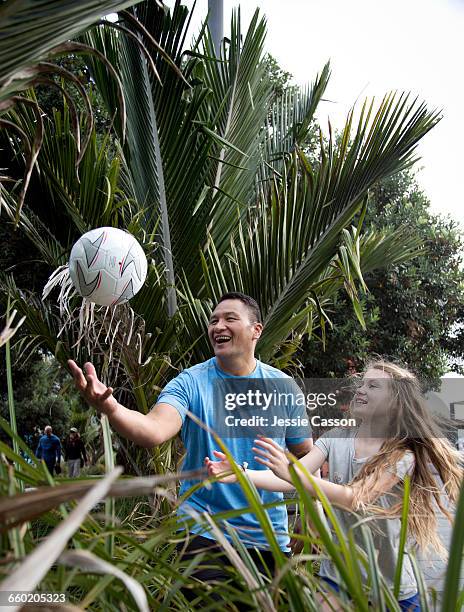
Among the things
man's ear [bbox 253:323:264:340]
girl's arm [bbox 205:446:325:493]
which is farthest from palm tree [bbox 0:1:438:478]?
girl's arm [bbox 205:446:325:493]

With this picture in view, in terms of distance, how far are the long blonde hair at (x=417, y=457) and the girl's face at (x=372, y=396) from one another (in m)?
0.02

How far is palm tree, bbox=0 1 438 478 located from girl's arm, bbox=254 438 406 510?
2134 mm

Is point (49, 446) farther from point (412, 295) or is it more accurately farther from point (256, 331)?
point (256, 331)

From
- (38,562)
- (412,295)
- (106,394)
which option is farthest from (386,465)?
(412,295)

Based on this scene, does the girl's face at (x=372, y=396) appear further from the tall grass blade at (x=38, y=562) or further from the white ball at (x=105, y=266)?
the tall grass blade at (x=38, y=562)

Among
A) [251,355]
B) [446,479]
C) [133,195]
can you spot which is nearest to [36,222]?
[133,195]

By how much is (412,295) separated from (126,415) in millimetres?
11333

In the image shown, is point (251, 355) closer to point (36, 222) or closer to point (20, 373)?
point (36, 222)

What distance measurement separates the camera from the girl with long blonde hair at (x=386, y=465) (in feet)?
6.18

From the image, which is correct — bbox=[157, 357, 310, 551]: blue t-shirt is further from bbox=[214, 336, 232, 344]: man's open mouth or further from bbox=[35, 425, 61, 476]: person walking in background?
bbox=[35, 425, 61, 476]: person walking in background

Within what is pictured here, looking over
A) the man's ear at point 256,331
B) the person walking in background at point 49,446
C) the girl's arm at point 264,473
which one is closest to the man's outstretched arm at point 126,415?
the girl's arm at point 264,473

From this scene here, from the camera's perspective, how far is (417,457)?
86.0 inches

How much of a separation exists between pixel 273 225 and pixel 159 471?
164cm

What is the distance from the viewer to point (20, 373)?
1146cm
